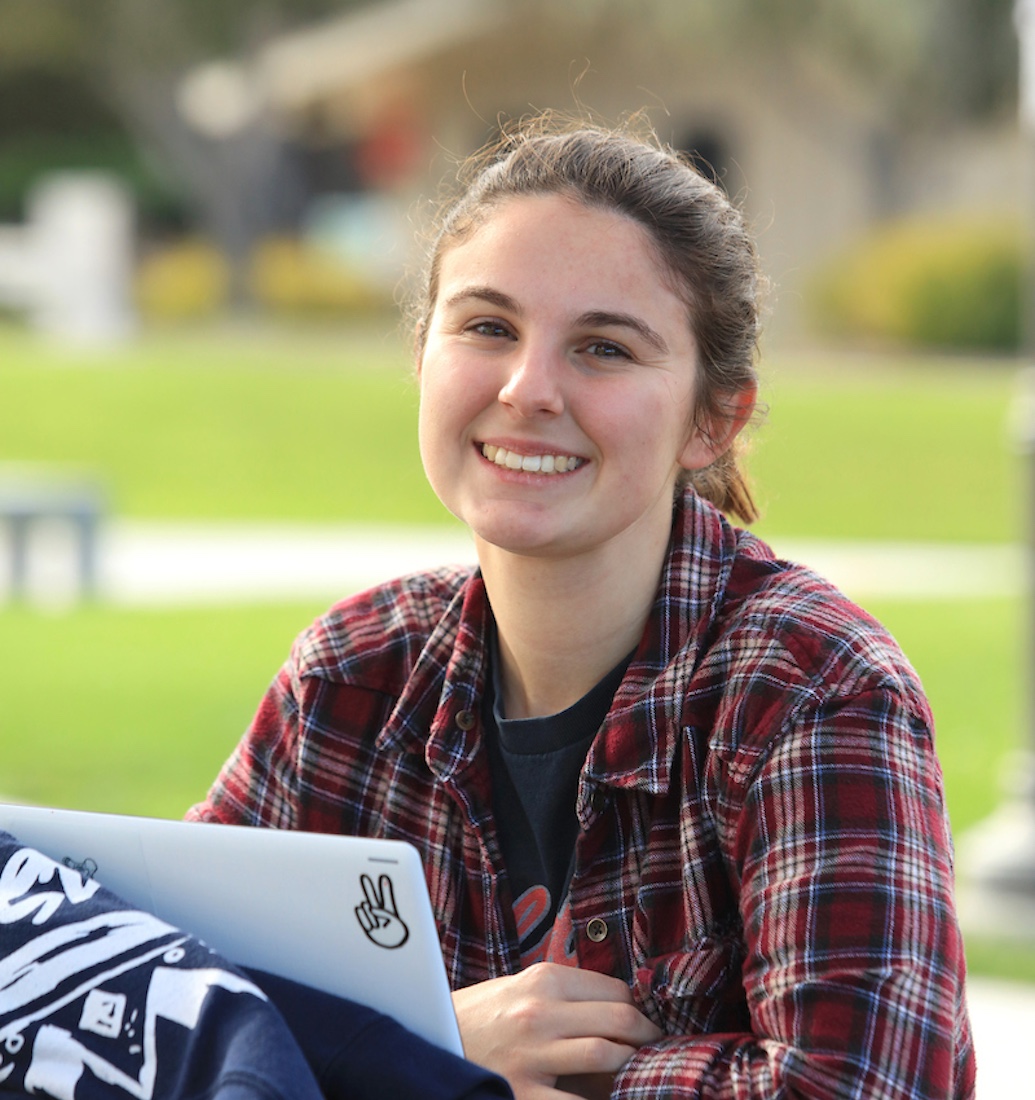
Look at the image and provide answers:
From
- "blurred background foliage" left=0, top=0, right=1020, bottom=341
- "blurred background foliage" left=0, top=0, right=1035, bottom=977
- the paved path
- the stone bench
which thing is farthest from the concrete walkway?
"blurred background foliage" left=0, top=0, right=1020, bottom=341

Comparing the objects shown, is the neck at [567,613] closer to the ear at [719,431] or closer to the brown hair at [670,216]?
the ear at [719,431]

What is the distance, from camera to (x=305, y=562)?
37.4 feet

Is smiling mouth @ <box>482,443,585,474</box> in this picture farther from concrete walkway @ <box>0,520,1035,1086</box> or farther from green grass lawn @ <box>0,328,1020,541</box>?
green grass lawn @ <box>0,328,1020,541</box>

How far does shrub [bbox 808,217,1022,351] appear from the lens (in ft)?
64.4

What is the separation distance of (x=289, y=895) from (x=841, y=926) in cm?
48

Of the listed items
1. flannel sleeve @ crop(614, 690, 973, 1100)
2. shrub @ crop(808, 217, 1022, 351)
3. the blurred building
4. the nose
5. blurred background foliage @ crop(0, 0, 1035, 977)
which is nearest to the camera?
flannel sleeve @ crop(614, 690, 973, 1100)

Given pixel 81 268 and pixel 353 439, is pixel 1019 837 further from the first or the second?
pixel 81 268

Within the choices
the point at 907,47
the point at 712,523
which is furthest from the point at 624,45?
the point at 712,523

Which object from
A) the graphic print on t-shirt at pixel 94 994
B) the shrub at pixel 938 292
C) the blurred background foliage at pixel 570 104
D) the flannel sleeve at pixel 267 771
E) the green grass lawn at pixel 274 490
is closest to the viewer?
the graphic print on t-shirt at pixel 94 994

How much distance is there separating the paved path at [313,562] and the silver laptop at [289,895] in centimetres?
845

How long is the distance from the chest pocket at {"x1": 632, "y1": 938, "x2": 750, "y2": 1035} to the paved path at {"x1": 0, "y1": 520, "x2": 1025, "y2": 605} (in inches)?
329

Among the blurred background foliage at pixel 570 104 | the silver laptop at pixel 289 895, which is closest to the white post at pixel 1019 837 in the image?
the silver laptop at pixel 289 895

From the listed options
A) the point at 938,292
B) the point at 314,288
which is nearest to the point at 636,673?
the point at 938,292

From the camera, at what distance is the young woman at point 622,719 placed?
1634 mm
